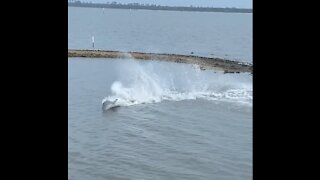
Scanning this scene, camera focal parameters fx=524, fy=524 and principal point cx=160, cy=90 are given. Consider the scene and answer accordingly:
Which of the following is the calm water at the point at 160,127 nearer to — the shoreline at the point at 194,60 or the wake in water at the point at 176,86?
the wake in water at the point at 176,86

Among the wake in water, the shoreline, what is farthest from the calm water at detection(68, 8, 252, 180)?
the shoreline

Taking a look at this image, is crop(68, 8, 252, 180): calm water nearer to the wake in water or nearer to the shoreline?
the wake in water

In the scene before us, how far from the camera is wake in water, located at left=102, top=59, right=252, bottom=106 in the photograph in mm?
28484

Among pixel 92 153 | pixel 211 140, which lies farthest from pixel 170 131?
pixel 92 153

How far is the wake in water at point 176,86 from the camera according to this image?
28.5 meters

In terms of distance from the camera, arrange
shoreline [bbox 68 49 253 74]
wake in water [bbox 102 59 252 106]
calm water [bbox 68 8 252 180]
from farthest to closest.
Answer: shoreline [bbox 68 49 253 74]
wake in water [bbox 102 59 252 106]
calm water [bbox 68 8 252 180]

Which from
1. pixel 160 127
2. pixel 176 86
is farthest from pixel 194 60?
pixel 160 127
